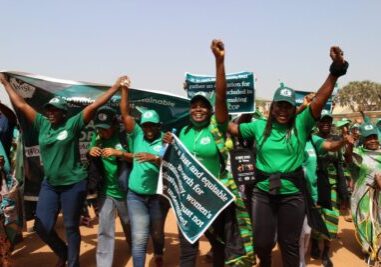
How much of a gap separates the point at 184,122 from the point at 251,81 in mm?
1104

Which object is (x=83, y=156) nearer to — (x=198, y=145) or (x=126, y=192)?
(x=126, y=192)

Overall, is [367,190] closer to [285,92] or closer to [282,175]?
[282,175]

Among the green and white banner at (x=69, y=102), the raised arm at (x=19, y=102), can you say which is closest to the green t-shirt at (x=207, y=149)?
the raised arm at (x=19, y=102)

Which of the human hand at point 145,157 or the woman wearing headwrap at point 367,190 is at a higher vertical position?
the human hand at point 145,157

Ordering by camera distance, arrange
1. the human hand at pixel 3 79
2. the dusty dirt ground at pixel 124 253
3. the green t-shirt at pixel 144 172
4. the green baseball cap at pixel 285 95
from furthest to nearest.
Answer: the dusty dirt ground at pixel 124 253, the human hand at pixel 3 79, the green t-shirt at pixel 144 172, the green baseball cap at pixel 285 95

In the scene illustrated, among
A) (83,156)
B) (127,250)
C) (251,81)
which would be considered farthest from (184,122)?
(127,250)

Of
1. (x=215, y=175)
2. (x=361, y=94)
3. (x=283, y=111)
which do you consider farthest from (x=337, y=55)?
(x=361, y=94)

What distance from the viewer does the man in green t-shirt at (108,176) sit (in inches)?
170

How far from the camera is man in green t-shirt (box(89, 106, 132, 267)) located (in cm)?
432

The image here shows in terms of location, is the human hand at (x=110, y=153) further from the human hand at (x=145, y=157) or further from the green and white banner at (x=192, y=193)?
the green and white banner at (x=192, y=193)

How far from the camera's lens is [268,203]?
3.58 metres

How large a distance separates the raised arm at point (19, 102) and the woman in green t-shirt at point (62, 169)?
0.01 meters

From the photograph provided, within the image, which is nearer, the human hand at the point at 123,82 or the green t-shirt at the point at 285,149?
the green t-shirt at the point at 285,149

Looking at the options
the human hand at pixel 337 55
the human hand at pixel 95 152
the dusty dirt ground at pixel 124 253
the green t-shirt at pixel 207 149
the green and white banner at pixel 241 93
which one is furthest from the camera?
the green and white banner at pixel 241 93
